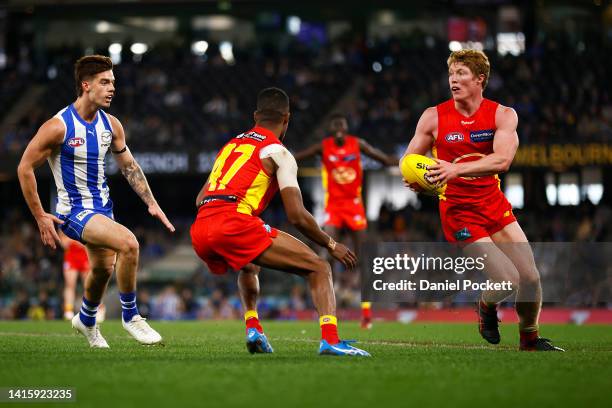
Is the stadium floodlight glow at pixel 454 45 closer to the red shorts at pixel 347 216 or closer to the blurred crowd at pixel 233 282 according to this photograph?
the blurred crowd at pixel 233 282

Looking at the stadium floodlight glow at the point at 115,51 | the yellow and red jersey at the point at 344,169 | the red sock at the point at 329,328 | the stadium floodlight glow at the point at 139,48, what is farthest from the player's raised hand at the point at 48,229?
the stadium floodlight glow at the point at 139,48

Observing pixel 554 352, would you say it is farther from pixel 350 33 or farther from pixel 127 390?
pixel 350 33

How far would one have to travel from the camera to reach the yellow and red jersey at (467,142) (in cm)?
930

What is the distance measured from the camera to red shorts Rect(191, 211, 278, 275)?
26.8 ft

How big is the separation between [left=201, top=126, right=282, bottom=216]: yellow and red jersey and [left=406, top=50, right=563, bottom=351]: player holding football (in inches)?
Result: 58.7

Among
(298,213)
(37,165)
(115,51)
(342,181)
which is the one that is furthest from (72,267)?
(115,51)

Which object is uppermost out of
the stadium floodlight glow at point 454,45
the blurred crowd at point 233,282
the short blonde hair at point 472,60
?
the stadium floodlight glow at point 454,45

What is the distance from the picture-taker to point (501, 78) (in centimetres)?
2923

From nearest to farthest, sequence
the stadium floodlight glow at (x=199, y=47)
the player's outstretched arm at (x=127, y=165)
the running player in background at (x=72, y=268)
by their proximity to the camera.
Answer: the player's outstretched arm at (x=127, y=165) < the running player in background at (x=72, y=268) < the stadium floodlight glow at (x=199, y=47)

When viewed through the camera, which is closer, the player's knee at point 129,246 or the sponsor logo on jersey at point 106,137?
the player's knee at point 129,246

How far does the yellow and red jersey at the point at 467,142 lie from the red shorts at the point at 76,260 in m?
11.4

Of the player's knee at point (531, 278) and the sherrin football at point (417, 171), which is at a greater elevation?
the sherrin football at point (417, 171)

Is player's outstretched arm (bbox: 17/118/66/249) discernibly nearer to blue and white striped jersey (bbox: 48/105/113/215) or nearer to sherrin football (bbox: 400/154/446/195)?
blue and white striped jersey (bbox: 48/105/113/215)

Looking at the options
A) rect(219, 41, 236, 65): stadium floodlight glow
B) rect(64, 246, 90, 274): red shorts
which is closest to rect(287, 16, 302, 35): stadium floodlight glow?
rect(219, 41, 236, 65): stadium floodlight glow
